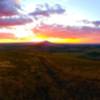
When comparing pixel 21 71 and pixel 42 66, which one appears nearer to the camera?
pixel 21 71

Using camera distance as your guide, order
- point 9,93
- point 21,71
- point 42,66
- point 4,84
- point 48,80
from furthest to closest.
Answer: point 42,66
point 21,71
point 48,80
point 4,84
point 9,93

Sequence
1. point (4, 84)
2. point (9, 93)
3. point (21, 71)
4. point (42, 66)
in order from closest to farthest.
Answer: point (9, 93) < point (4, 84) < point (21, 71) < point (42, 66)

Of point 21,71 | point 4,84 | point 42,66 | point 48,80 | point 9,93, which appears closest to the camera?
point 9,93

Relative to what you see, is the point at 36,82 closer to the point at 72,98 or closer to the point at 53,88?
the point at 53,88

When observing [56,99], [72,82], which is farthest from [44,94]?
[72,82]

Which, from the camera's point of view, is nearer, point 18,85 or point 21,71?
point 18,85

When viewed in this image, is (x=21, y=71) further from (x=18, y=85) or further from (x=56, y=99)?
(x=56, y=99)

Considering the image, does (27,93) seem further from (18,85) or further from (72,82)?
(72,82)

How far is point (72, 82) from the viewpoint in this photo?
27.3 metres

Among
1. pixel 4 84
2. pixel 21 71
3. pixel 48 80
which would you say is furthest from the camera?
pixel 21 71

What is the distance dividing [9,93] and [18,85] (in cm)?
193

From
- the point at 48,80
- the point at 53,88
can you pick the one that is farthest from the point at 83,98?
the point at 48,80

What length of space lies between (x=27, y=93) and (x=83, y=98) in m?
3.68

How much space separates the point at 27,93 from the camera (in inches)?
877
